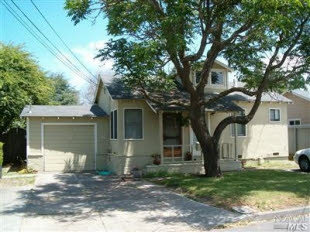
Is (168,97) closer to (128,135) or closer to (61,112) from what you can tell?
(128,135)

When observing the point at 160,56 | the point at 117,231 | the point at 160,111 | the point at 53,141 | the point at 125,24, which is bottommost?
the point at 117,231

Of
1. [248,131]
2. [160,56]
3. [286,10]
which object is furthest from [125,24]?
[248,131]

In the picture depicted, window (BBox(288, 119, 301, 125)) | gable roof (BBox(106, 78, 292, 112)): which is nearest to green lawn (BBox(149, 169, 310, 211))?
gable roof (BBox(106, 78, 292, 112))

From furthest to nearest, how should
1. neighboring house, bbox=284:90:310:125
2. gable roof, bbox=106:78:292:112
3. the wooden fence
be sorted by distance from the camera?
neighboring house, bbox=284:90:310:125
the wooden fence
gable roof, bbox=106:78:292:112

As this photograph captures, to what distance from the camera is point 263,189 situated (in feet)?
40.7

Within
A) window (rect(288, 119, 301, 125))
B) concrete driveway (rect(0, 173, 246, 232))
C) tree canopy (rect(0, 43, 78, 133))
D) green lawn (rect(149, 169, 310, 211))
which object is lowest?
concrete driveway (rect(0, 173, 246, 232))

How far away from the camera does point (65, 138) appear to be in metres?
20.6

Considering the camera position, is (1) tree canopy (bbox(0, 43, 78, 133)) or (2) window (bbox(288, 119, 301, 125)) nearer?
(1) tree canopy (bbox(0, 43, 78, 133))

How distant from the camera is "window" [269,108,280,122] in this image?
2384 cm

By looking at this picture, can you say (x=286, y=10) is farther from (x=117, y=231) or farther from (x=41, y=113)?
(x=41, y=113)

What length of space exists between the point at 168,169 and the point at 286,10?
9170mm

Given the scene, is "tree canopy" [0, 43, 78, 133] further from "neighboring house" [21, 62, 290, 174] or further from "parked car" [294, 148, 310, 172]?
"parked car" [294, 148, 310, 172]

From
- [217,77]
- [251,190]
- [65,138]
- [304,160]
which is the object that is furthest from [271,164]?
[65,138]

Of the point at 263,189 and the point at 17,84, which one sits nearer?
the point at 263,189
